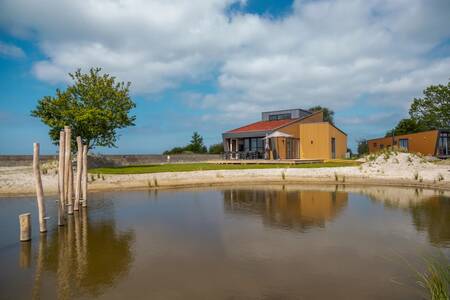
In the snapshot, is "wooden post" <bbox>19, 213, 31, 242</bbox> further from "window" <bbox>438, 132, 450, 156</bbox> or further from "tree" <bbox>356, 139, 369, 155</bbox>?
"tree" <bbox>356, 139, 369, 155</bbox>

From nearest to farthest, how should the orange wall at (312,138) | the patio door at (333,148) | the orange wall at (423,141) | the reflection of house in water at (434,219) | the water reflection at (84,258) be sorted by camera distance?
1. the water reflection at (84,258)
2. the reflection of house in water at (434,219)
3. the orange wall at (312,138)
4. the orange wall at (423,141)
5. the patio door at (333,148)

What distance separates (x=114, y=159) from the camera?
30.8m

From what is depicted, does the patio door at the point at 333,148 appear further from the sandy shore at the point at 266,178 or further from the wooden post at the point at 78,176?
the wooden post at the point at 78,176

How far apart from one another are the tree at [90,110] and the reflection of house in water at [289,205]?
12.3 metres

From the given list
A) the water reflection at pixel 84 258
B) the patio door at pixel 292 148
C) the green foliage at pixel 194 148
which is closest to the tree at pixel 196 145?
the green foliage at pixel 194 148

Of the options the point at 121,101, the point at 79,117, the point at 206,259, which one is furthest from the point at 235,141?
the point at 206,259

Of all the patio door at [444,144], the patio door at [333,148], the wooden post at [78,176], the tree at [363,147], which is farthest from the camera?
the tree at [363,147]

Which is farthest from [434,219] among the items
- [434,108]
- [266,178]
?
[434,108]

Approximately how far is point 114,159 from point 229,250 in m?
25.3

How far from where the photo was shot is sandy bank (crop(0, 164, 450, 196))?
722 inches

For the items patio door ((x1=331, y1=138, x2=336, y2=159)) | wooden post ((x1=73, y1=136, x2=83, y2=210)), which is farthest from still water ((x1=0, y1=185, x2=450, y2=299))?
patio door ((x1=331, y1=138, x2=336, y2=159))

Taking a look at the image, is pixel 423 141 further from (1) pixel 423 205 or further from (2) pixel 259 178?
(1) pixel 423 205

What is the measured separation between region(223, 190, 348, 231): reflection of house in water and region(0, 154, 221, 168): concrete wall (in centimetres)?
1526

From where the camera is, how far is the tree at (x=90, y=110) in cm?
2380
